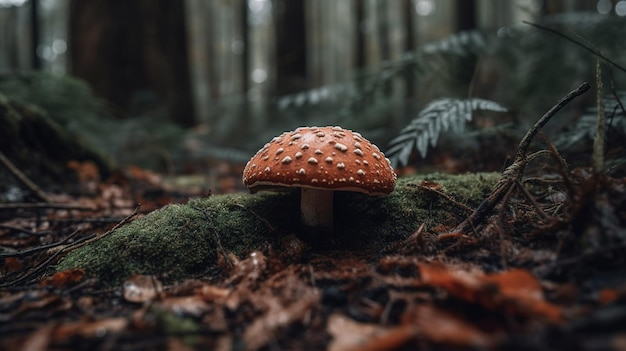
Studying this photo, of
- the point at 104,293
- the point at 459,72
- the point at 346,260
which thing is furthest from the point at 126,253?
the point at 459,72

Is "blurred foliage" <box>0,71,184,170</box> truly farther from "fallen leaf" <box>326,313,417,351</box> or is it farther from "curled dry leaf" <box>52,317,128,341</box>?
"fallen leaf" <box>326,313,417,351</box>

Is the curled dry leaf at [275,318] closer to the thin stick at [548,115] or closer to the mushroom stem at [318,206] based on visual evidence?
the mushroom stem at [318,206]

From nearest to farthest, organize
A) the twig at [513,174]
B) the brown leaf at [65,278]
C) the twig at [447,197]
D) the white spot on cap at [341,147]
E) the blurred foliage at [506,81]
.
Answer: the brown leaf at [65,278] < the twig at [513,174] < the white spot on cap at [341,147] < the twig at [447,197] < the blurred foliage at [506,81]

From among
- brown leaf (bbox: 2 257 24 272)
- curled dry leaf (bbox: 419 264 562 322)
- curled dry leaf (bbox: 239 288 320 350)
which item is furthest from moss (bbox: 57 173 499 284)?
curled dry leaf (bbox: 419 264 562 322)

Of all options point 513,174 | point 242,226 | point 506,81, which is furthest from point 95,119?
point 506,81

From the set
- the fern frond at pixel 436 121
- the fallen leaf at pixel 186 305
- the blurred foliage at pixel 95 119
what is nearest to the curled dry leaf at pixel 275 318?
the fallen leaf at pixel 186 305

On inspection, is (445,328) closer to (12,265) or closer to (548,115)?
(548,115)
